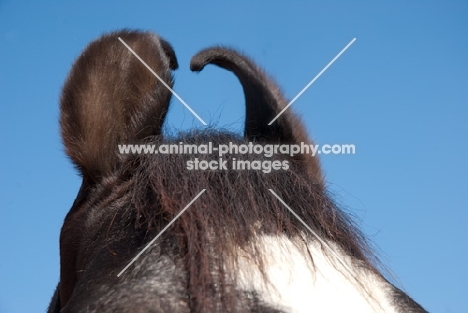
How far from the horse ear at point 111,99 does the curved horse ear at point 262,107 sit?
215mm

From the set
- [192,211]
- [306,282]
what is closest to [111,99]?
[192,211]

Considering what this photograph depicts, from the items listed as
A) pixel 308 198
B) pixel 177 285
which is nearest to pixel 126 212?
pixel 177 285

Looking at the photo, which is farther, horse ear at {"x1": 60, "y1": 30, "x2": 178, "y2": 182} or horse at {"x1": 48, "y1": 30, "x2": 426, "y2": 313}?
horse ear at {"x1": 60, "y1": 30, "x2": 178, "y2": 182}

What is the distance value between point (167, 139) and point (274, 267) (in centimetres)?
69

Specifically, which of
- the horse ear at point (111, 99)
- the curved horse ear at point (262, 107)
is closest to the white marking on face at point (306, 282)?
the curved horse ear at point (262, 107)

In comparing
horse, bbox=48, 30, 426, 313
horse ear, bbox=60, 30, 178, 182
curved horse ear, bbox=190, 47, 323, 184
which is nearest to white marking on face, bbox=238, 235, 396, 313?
horse, bbox=48, 30, 426, 313

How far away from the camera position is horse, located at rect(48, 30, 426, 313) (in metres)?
1.57

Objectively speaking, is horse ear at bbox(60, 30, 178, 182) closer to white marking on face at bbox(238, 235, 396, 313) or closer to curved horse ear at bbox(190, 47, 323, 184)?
curved horse ear at bbox(190, 47, 323, 184)

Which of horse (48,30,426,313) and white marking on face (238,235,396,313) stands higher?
horse (48,30,426,313)

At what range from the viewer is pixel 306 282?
1.60m

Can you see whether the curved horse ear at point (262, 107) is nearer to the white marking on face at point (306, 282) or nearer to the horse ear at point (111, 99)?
the horse ear at point (111, 99)

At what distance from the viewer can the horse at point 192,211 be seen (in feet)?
5.16

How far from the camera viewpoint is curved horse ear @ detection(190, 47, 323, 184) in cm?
228

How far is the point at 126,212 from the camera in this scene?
190 centimetres
